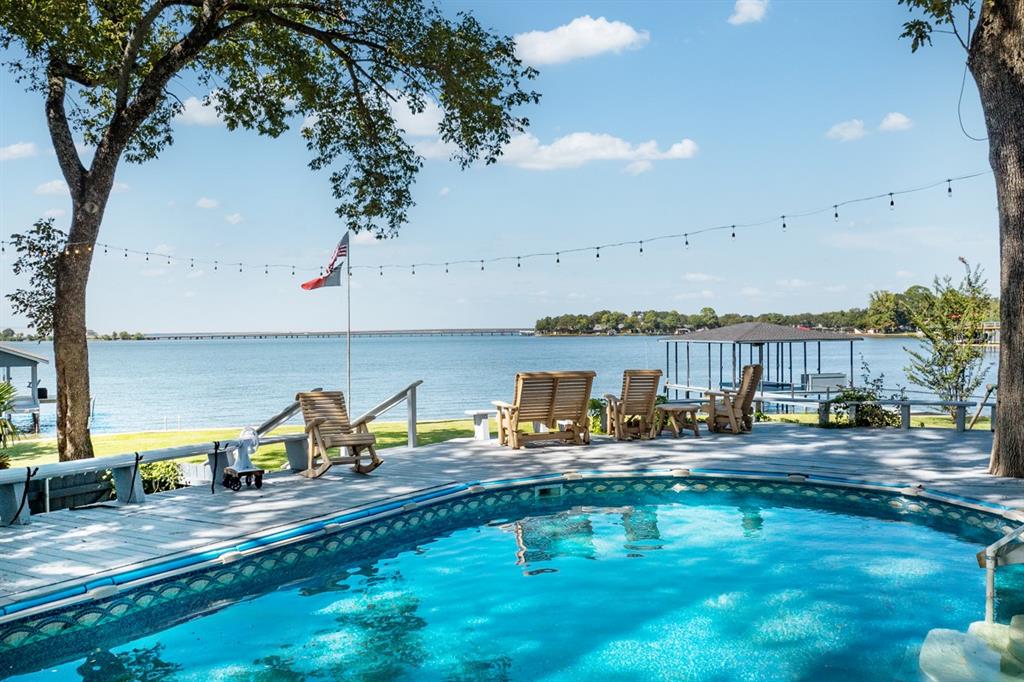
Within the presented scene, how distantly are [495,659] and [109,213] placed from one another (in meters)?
60.0

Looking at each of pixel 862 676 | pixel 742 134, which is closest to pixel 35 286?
pixel 862 676

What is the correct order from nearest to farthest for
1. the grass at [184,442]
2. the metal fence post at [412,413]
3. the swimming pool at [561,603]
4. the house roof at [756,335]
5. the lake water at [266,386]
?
the swimming pool at [561,603] < the metal fence post at [412,413] < the grass at [184,442] < the house roof at [756,335] < the lake water at [266,386]

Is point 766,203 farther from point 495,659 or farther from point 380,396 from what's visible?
point 495,659

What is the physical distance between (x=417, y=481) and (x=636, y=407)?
153 inches

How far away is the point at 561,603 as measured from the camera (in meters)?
4.90

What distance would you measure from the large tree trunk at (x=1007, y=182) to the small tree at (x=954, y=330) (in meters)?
10.4

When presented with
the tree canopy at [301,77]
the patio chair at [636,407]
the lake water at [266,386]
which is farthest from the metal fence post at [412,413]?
the lake water at [266,386]

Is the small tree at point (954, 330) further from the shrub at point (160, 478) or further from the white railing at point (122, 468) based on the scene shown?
the shrub at point (160, 478)

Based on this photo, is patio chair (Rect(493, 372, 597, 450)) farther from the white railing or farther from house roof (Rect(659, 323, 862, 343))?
house roof (Rect(659, 323, 862, 343))

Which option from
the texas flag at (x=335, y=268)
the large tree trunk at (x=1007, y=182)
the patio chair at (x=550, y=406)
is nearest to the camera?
the large tree trunk at (x=1007, y=182)

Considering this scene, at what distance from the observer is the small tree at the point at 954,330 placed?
57.9 ft

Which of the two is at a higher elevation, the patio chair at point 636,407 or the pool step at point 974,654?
the patio chair at point 636,407

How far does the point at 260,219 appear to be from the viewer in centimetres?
5797

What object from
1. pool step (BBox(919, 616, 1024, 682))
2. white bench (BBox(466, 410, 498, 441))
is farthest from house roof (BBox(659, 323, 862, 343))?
pool step (BBox(919, 616, 1024, 682))
